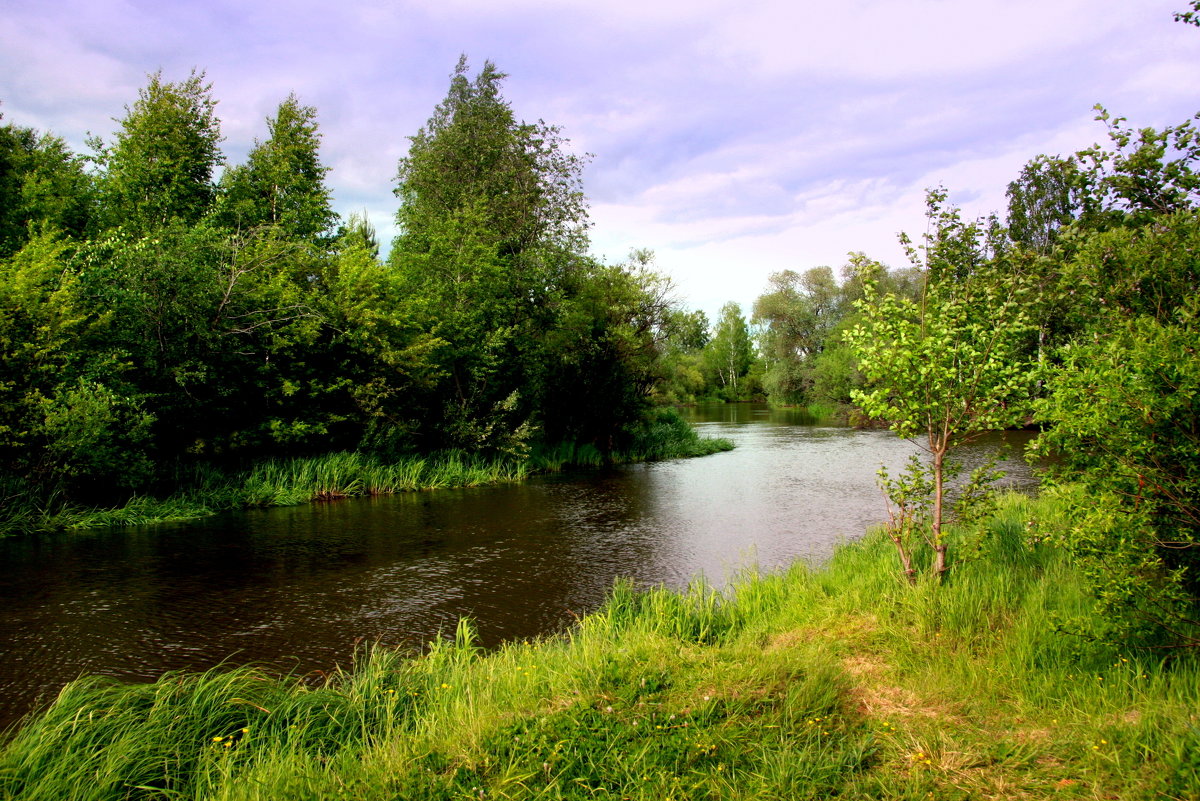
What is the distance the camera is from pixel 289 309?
53.6 ft

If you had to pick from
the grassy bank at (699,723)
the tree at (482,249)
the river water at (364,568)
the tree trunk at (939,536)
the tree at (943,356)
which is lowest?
the river water at (364,568)

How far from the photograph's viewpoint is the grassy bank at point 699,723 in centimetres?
345

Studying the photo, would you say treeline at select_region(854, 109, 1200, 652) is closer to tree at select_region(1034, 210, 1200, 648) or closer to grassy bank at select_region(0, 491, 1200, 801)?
tree at select_region(1034, 210, 1200, 648)

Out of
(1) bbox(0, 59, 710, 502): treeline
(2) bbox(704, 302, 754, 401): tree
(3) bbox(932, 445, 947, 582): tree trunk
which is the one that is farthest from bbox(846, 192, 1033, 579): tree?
(2) bbox(704, 302, 754, 401): tree

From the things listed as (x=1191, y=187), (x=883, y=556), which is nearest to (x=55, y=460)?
(x=883, y=556)

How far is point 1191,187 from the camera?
536 cm

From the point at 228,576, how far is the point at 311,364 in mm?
9004

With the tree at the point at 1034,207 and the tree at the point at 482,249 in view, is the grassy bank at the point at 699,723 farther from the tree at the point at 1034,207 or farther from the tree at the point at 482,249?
the tree at the point at 1034,207

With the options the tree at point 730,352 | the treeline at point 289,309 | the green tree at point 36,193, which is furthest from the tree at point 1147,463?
the tree at point 730,352

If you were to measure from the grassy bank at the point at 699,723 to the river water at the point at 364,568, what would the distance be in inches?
82.2

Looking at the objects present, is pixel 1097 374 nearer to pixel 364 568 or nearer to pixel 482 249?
pixel 364 568

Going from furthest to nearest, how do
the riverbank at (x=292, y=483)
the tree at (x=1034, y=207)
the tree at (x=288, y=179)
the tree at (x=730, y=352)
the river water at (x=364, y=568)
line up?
the tree at (x=730, y=352) → the tree at (x=1034, y=207) → the tree at (x=288, y=179) → the riverbank at (x=292, y=483) → the river water at (x=364, y=568)

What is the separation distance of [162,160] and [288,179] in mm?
5195

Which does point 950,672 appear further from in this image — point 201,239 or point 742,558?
point 201,239
